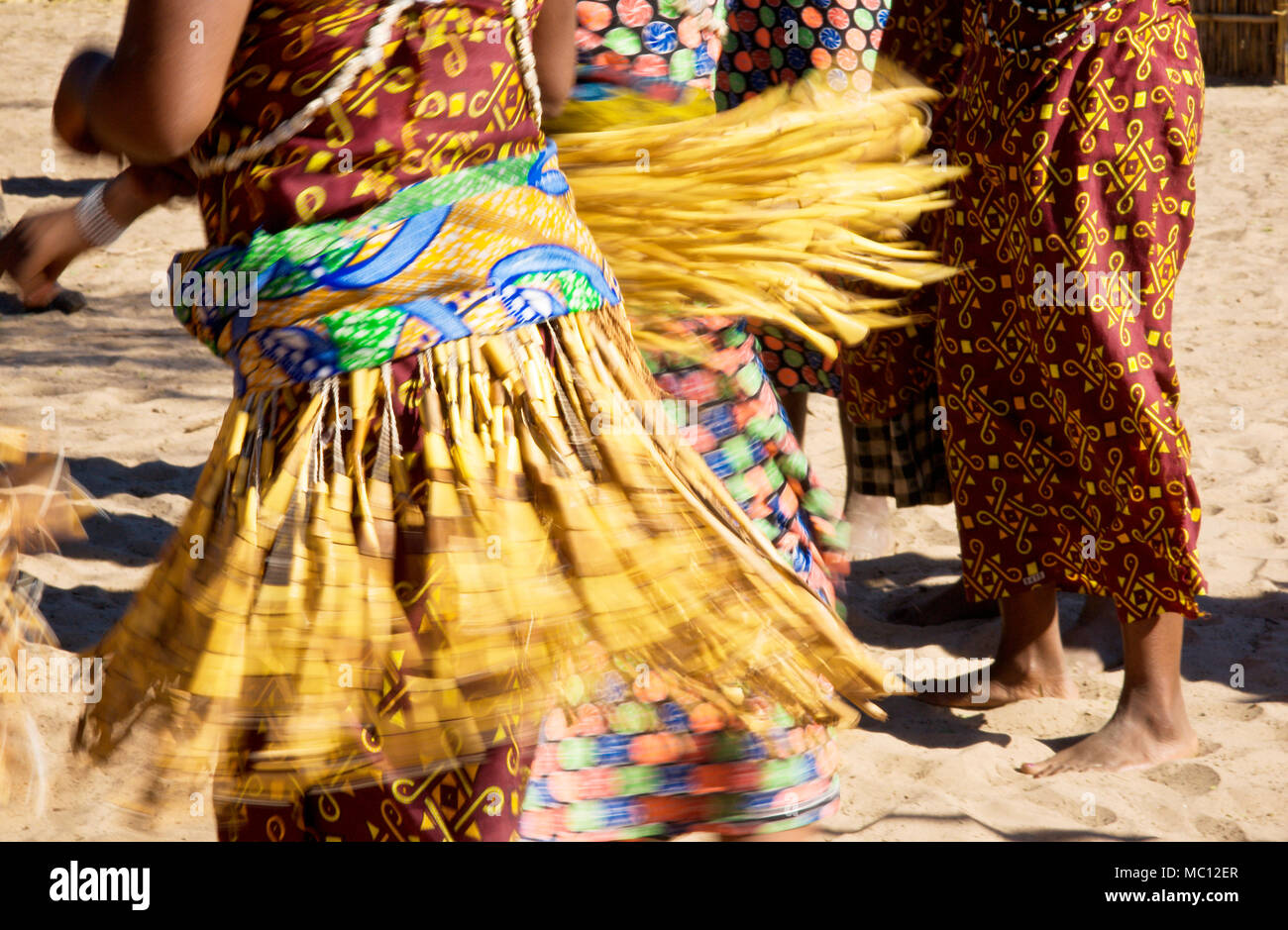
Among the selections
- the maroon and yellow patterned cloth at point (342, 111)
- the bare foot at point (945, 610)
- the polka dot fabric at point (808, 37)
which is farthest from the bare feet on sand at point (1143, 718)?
the maroon and yellow patterned cloth at point (342, 111)

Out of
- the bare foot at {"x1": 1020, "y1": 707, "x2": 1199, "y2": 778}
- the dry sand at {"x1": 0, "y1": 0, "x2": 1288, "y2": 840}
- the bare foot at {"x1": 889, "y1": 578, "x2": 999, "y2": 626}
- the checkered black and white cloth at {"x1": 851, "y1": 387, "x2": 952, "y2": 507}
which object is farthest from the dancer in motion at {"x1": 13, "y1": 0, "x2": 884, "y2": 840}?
the bare foot at {"x1": 889, "y1": 578, "x2": 999, "y2": 626}

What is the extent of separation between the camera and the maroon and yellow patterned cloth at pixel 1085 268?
2434 mm

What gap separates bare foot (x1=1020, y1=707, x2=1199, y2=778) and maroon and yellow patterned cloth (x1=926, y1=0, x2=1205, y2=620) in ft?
0.77

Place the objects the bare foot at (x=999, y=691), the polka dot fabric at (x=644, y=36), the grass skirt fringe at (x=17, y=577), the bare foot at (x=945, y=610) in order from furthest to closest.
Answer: the bare foot at (x=945, y=610) < the bare foot at (x=999, y=691) < the polka dot fabric at (x=644, y=36) < the grass skirt fringe at (x=17, y=577)

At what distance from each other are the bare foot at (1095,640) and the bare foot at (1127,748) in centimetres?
42

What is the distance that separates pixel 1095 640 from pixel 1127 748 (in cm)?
54

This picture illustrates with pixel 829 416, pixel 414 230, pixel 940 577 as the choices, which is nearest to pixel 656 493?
pixel 414 230

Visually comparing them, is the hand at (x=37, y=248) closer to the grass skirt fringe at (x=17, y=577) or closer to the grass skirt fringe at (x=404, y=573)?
the grass skirt fringe at (x=404, y=573)

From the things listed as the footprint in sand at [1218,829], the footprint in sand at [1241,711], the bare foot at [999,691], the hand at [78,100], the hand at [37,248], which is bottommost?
the footprint in sand at [1218,829]

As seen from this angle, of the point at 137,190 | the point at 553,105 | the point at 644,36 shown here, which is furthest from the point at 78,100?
the point at 644,36

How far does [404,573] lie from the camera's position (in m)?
1.41

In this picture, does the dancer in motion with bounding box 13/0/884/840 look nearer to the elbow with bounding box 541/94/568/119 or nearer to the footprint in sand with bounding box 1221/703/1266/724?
the elbow with bounding box 541/94/568/119

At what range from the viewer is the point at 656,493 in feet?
4.83
